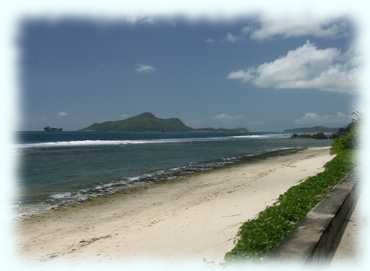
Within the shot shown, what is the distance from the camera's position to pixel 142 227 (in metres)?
11.4

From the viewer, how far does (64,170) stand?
31.9 metres

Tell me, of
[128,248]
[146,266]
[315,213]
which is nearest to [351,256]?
[315,213]

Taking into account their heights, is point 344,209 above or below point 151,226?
above

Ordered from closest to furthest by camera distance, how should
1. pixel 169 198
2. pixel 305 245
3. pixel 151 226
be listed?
pixel 305 245, pixel 151 226, pixel 169 198

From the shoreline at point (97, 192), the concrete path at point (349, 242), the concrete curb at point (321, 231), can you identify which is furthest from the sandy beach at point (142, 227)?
the concrete path at point (349, 242)

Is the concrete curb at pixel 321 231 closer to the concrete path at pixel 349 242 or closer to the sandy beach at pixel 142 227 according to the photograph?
the concrete path at pixel 349 242

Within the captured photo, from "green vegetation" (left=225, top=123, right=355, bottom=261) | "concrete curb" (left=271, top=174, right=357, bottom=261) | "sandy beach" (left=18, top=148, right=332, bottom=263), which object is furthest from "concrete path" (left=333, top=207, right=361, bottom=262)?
"sandy beach" (left=18, top=148, right=332, bottom=263)

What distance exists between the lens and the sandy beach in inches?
330

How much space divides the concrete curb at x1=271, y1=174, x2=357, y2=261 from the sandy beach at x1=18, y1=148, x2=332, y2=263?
4.95 feet

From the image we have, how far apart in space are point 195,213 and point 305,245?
23.8 feet

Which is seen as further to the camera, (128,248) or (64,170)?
(64,170)

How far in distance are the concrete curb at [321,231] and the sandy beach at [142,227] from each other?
151 cm

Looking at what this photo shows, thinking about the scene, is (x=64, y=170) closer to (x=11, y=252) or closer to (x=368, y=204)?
(x=11, y=252)

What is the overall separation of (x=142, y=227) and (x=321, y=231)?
20.4 feet
